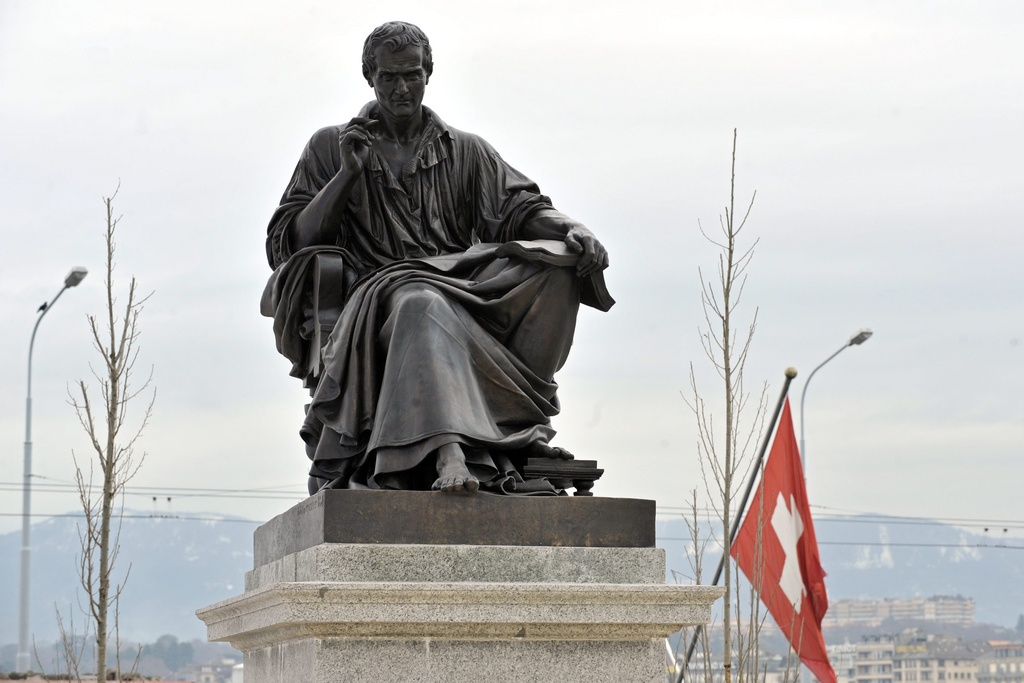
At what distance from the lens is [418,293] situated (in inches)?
257

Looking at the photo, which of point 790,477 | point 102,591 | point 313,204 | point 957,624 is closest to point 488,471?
point 313,204

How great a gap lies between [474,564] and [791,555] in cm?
674

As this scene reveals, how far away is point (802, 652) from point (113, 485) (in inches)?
215

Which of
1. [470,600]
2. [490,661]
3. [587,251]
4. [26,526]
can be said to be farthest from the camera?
[26,526]

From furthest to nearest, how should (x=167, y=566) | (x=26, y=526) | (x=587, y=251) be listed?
(x=167, y=566), (x=26, y=526), (x=587, y=251)

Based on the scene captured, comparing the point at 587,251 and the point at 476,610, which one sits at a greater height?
the point at 587,251

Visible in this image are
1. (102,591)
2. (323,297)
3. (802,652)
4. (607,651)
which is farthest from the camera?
(802,652)

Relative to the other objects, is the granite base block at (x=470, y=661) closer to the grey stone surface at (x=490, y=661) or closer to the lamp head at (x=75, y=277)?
the grey stone surface at (x=490, y=661)

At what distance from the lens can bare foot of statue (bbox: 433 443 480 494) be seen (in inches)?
240

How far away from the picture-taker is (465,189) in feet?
24.2

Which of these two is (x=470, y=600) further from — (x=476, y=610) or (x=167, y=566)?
(x=167, y=566)

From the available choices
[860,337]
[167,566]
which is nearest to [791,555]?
[860,337]

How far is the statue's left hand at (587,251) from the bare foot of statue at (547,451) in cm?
73

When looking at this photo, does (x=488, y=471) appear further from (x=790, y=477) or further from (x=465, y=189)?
(x=790, y=477)
